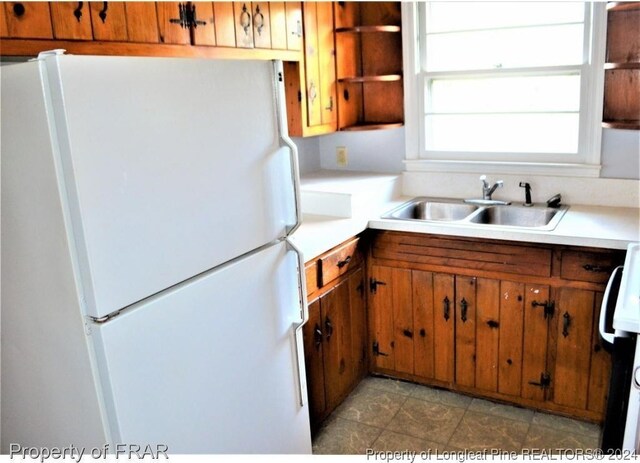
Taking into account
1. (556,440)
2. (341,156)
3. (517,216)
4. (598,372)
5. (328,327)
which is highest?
(341,156)

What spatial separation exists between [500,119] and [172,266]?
2.18 meters

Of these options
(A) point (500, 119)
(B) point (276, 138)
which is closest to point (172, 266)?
(B) point (276, 138)

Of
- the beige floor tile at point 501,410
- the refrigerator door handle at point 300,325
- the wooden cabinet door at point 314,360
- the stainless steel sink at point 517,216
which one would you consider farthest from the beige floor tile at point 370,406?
the stainless steel sink at point 517,216

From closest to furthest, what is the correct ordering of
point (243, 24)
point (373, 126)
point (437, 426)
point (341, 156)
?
1. point (243, 24)
2. point (437, 426)
3. point (373, 126)
4. point (341, 156)

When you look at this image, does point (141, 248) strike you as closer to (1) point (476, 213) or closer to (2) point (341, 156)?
(1) point (476, 213)

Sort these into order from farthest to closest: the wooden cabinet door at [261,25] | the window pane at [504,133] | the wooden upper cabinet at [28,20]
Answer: the window pane at [504,133]
the wooden cabinet door at [261,25]
the wooden upper cabinet at [28,20]

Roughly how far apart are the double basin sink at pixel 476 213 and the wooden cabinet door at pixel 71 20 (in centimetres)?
158

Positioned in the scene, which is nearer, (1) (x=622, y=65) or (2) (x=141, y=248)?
(2) (x=141, y=248)

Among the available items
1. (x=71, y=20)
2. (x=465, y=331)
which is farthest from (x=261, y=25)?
(x=465, y=331)

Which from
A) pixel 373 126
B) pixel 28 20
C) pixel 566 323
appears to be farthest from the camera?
pixel 373 126

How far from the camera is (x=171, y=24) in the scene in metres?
1.89

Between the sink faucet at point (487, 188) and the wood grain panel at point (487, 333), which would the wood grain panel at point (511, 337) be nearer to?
the wood grain panel at point (487, 333)

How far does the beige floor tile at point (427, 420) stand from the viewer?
2.48 metres

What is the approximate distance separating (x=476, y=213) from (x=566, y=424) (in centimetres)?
102
